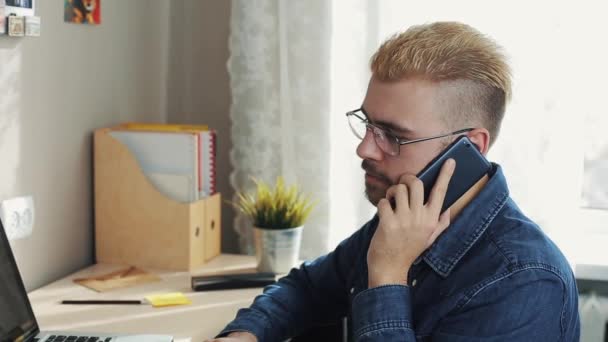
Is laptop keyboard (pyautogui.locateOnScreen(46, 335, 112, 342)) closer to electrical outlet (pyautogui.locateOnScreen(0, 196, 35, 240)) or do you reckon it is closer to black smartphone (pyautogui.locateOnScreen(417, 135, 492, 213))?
electrical outlet (pyautogui.locateOnScreen(0, 196, 35, 240))

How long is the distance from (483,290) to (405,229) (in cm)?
17

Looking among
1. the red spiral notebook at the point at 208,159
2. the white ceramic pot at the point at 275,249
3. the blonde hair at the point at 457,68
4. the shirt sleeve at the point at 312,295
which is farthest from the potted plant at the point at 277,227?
the blonde hair at the point at 457,68

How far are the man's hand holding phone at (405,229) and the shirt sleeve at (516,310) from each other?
0.40 ft

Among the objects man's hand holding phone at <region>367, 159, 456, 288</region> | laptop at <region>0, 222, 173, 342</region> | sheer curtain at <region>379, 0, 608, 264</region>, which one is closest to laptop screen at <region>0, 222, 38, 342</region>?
laptop at <region>0, 222, 173, 342</region>

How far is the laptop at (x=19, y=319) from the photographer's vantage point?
1299mm

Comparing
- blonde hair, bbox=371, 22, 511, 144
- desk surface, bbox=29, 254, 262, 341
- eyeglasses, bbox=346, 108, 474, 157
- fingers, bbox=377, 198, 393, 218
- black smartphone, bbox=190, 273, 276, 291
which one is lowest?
desk surface, bbox=29, 254, 262, 341

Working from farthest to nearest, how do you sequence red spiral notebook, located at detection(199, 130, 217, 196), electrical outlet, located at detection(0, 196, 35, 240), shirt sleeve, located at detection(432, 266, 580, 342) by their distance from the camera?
red spiral notebook, located at detection(199, 130, 217, 196) → electrical outlet, located at detection(0, 196, 35, 240) → shirt sleeve, located at detection(432, 266, 580, 342)

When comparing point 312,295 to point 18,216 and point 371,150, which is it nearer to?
point 371,150

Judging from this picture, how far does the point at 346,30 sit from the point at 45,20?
752mm

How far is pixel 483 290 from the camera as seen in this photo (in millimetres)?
1155

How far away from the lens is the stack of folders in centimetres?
189

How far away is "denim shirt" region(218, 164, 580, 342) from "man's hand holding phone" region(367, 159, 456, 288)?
2 cm

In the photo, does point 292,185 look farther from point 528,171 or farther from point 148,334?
point 148,334

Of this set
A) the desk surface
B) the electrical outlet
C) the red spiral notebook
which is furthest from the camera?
the red spiral notebook
